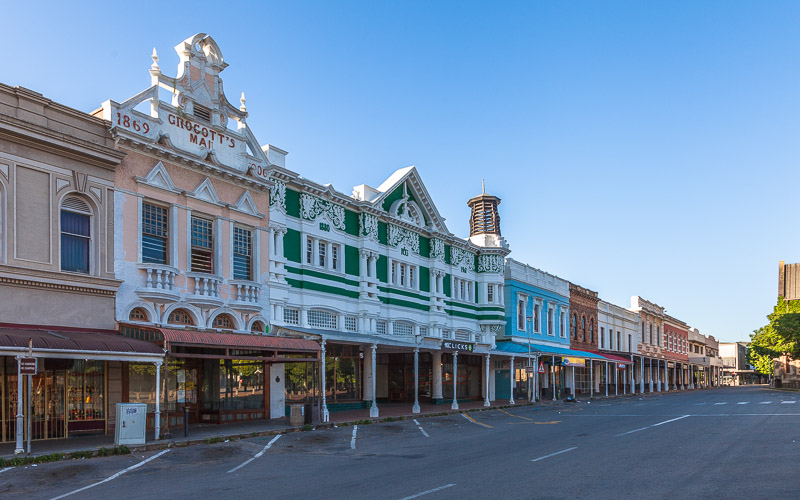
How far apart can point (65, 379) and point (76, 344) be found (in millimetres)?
2791

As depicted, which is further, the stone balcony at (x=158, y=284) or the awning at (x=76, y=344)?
the stone balcony at (x=158, y=284)

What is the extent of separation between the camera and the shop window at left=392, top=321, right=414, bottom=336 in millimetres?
34463

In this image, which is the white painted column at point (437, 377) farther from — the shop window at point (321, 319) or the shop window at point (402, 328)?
the shop window at point (321, 319)

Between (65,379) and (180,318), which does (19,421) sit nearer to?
(65,379)

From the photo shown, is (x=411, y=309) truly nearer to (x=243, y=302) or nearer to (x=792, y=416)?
(x=243, y=302)

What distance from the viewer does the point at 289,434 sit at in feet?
71.1

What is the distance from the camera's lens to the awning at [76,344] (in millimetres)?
15992

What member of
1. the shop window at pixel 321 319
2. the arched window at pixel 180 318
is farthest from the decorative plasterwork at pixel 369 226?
the arched window at pixel 180 318

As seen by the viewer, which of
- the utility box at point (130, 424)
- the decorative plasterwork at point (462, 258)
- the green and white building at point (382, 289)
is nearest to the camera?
the utility box at point (130, 424)

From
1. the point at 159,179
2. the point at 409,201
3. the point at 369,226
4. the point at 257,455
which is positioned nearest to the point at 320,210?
the point at 369,226

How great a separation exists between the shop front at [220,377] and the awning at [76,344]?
698 millimetres

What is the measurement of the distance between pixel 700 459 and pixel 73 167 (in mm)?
17262

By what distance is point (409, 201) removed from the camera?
120 feet

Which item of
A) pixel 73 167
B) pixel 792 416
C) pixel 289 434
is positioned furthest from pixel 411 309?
pixel 73 167
